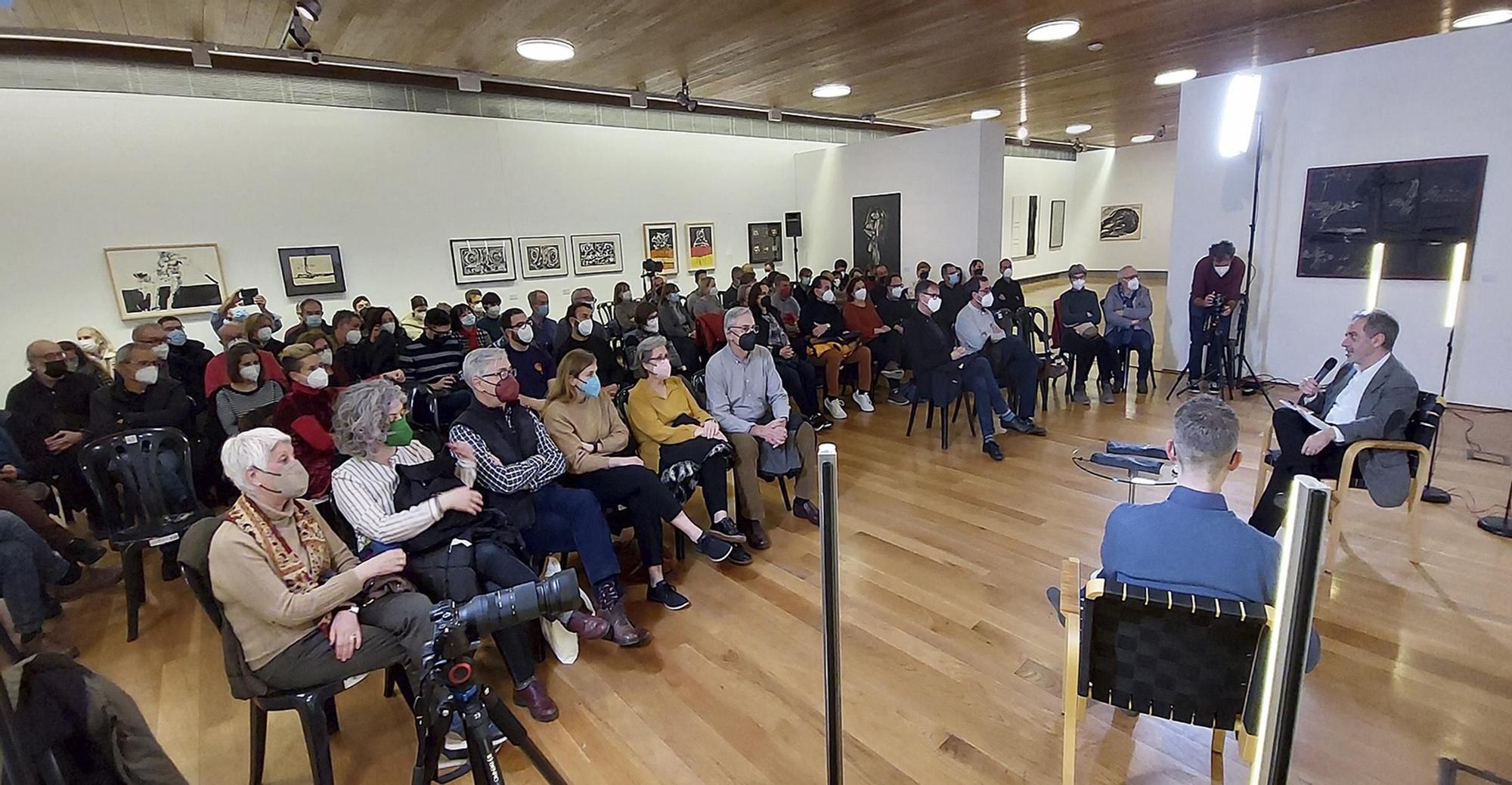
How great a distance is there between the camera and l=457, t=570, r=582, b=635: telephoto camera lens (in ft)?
5.67

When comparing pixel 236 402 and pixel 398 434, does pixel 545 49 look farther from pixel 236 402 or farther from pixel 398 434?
pixel 398 434

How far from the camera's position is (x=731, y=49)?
554cm

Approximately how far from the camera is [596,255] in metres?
8.59

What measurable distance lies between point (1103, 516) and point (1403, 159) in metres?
4.73

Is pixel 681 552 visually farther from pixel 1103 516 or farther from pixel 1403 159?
pixel 1403 159

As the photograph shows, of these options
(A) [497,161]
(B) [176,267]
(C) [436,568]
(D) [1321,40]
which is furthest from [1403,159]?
(B) [176,267]

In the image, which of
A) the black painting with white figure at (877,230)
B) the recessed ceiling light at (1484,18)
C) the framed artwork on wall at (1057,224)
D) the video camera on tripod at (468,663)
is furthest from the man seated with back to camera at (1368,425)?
the framed artwork on wall at (1057,224)

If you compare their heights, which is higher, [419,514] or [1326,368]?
[1326,368]

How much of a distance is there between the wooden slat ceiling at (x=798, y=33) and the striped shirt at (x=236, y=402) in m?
2.33

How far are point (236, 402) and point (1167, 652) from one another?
479cm

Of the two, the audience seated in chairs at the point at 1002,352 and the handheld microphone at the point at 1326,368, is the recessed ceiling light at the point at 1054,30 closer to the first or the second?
the audience seated in chairs at the point at 1002,352

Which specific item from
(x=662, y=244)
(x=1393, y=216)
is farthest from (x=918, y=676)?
(x=662, y=244)

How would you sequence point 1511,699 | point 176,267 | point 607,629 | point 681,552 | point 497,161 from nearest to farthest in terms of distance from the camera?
1. point 1511,699
2. point 607,629
3. point 681,552
4. point 176,267
5. point 497,161

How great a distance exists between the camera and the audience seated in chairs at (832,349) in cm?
648
